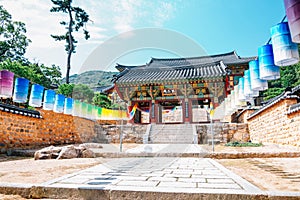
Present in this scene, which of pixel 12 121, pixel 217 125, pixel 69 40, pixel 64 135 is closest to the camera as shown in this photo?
pixel 12 121

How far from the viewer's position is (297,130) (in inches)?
241

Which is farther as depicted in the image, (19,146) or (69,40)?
(69,40)

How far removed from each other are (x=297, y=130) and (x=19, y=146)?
9.63m

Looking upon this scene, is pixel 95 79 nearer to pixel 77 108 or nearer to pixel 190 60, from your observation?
pixel 190 60

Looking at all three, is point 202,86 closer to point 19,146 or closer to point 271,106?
point 271,106

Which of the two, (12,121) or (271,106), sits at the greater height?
(271,106)

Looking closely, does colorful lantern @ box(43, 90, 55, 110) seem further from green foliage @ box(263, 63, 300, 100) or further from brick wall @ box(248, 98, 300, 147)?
green foliage @ box(263, 63, 300, 100)

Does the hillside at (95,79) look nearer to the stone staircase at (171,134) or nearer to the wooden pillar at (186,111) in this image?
the wooden pillar at (186,111)

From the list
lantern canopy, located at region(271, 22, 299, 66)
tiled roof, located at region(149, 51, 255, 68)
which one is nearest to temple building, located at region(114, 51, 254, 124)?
tiled roof, located at region(149, 51, 255, 68)

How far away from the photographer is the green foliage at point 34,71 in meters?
12.9

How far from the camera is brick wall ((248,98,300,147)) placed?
6.31 m

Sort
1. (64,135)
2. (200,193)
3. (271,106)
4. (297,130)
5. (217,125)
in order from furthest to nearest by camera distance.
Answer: (217,125), (64,135), (271,106), (297,130), (200,193)

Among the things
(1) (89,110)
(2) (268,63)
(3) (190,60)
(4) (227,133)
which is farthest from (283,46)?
(3) (190,60)

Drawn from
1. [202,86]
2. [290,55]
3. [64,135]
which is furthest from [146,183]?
[202,86]
